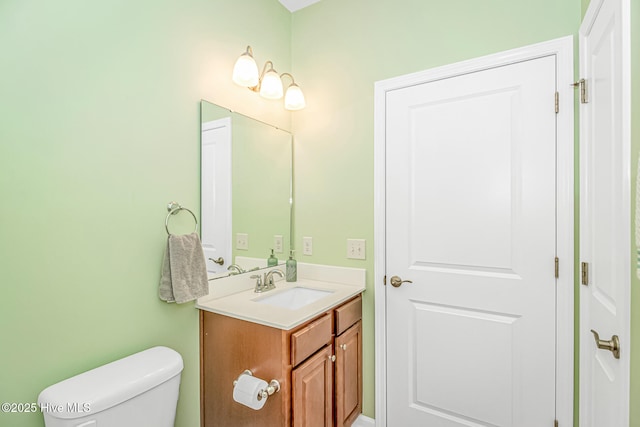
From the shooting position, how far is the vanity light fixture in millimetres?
1686

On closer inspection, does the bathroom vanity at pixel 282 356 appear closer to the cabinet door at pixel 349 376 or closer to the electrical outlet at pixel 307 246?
the cabinet door at pixel 349 376

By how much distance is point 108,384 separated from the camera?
102 cm

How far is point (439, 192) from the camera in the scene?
1.69 meters

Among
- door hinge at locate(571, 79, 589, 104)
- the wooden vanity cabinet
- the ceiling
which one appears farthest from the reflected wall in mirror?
door hinge at locate(571, 79, 589, 104)

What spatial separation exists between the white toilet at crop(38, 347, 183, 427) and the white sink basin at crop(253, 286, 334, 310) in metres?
0.68

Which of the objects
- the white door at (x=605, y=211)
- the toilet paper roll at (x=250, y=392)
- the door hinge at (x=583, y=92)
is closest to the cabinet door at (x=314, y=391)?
the toilet paper roll at (x=250, y=392)

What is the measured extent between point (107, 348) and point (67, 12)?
4.04 ft

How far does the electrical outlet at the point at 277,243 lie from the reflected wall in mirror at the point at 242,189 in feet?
0.04

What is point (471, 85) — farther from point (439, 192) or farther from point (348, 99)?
point (348, 99)

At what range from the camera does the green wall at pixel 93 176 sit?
975 mm

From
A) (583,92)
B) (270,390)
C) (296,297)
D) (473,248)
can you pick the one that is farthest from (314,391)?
(583,92)

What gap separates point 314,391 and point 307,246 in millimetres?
913

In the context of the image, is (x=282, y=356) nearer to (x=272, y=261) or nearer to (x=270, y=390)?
(x=270, y=390)

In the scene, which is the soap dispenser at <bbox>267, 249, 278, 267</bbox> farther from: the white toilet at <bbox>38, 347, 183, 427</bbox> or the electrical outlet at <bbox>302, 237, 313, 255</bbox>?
the white toilet at <bbox>38, 347, 183, 427</bbox>
